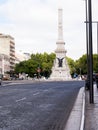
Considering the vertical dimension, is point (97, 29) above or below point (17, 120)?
above

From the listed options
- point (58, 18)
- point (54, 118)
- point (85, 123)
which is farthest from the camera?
point (58, 18)

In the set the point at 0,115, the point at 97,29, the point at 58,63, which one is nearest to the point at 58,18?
the point at 58,63

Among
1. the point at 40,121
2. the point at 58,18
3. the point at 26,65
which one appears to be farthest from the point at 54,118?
the point at 26,65

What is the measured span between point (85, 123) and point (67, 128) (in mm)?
1197

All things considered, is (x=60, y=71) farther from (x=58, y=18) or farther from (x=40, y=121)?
(x=40, y=121)

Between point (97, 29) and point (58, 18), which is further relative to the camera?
point (58, 18)

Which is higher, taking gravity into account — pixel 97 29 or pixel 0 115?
pixel 97 29

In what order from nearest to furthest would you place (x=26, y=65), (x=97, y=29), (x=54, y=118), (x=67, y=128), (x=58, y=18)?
(x=67, y=128) < (x=54, y=118) < (x=97, y=29) < (x=58, y=18) < (x=26, y=65)

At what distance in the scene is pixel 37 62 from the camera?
193 meters

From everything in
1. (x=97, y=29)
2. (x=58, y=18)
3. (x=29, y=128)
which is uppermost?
(x=58, y=18)

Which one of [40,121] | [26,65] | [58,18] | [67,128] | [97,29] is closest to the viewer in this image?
[67,128]

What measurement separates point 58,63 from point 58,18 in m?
14.9

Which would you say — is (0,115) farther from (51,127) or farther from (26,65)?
(26,65)

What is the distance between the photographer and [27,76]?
197 meters
